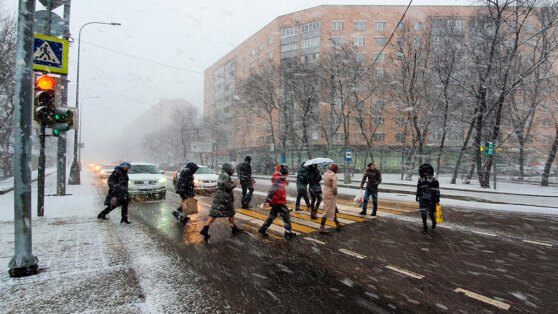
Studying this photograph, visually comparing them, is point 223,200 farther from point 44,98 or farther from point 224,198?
point 44,98

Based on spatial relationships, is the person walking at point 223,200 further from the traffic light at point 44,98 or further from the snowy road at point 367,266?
the traffic light at point 44,98

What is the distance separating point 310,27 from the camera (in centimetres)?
4884

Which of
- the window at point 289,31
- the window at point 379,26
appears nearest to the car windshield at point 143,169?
the window at point 289,31

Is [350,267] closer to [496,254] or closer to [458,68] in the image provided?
[496,254]

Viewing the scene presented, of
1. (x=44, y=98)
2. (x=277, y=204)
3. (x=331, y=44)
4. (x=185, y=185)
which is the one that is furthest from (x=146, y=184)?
(x=331, y=44)

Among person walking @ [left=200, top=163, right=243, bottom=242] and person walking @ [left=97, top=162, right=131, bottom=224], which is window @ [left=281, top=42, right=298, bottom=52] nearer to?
person walking @ [left=97, top=162, right=131, bottom=224]

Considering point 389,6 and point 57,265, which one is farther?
point 389,6

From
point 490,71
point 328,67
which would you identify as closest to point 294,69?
point 328,67

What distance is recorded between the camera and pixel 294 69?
28812 millimetres

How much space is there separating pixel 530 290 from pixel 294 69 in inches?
1072

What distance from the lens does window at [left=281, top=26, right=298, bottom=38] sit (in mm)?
50312

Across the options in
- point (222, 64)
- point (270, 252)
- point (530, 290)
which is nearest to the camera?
point (530, 290)

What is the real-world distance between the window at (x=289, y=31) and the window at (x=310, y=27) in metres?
1.12

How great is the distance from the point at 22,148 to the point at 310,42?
Result: 49.6 meters
